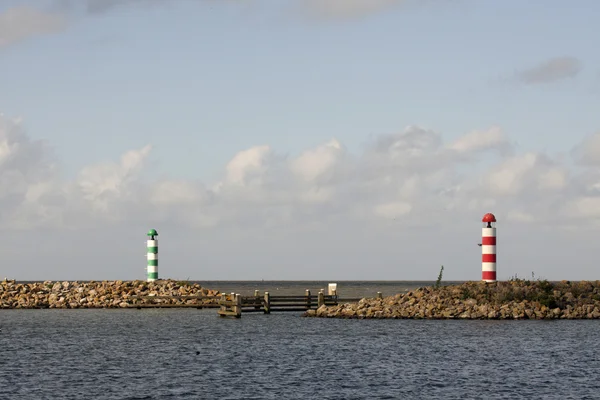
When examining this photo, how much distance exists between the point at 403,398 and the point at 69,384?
12.3 metres

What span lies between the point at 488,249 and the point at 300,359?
21324 mm

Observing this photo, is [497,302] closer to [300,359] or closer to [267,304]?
[267,304]

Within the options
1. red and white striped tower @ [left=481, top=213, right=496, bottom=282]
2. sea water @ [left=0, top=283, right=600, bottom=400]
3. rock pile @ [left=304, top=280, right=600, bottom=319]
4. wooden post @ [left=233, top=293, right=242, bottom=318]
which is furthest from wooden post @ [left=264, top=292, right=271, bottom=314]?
red and white striped tower @ [left=481, top=213, right=496, bottom=282]

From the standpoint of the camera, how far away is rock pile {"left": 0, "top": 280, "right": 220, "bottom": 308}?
2884 inches

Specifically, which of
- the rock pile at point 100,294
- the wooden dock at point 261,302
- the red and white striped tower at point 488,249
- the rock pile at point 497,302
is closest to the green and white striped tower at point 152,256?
the rock pile at point 100,294

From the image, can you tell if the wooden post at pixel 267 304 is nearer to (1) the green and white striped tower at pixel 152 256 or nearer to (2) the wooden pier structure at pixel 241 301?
(2) the wooden pier structure at pixel 241 301

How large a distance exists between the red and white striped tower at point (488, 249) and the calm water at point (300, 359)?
12.1ft

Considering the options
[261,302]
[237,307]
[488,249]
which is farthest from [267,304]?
[488,249]

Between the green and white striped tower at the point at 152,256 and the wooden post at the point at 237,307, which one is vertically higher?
the green and white striped tower at the point at 152,256

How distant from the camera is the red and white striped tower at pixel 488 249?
188ft

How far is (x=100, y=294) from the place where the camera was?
75.8 meters

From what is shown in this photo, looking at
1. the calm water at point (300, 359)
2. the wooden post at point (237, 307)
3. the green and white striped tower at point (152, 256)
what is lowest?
the calm water at point (300, 359)

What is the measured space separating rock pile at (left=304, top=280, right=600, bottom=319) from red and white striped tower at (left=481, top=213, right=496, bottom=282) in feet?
2.16

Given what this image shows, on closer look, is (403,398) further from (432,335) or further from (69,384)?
(432,335)
